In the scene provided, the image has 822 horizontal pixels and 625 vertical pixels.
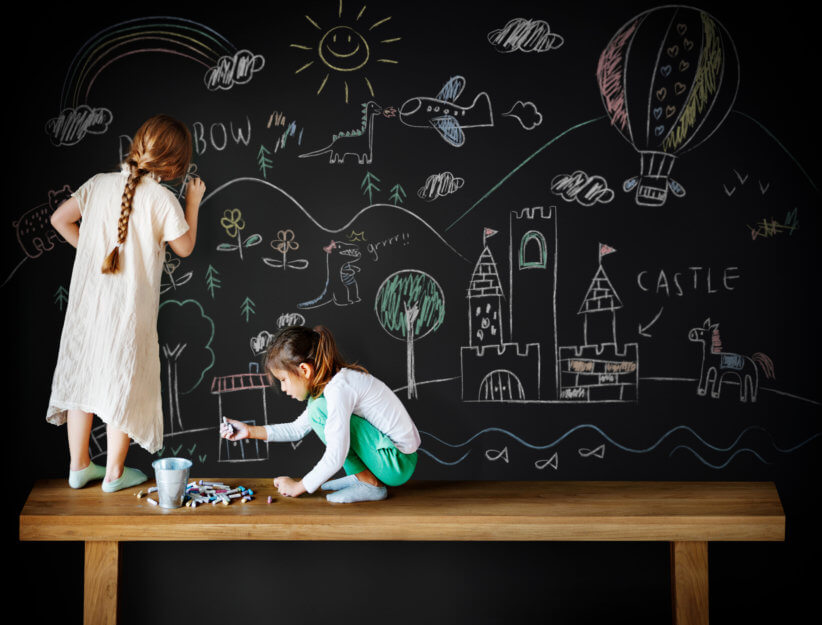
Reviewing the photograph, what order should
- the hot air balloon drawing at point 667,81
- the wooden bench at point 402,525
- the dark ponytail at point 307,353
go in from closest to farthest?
the wooden bench at point 402,525 < the dark ponytail at point 307,353 < the hot air balloon drawing at point 667,81

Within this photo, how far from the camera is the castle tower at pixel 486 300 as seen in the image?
2.98m

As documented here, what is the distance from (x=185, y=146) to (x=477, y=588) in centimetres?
202

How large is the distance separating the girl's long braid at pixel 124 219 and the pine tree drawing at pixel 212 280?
1.38 feet

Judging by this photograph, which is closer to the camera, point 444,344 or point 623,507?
point 623,507

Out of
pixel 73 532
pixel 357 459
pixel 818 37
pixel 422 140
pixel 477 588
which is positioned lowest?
Result: pixel 477 588

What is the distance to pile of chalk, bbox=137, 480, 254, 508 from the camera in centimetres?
255

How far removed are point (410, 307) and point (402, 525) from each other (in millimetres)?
896

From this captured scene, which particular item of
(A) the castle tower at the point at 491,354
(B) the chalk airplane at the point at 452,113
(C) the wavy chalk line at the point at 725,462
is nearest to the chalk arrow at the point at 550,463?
(A) the castle tower at the point at 491,354

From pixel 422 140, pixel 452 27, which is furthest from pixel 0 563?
pixel 452 27

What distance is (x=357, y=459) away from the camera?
2611mm

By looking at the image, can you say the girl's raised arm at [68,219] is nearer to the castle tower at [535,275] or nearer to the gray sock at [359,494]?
the gray sock at [359,494]

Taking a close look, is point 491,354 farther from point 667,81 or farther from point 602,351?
point 667,81

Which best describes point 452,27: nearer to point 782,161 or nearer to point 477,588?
point 782,161

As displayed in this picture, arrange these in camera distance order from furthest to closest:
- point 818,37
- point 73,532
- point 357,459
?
1. point 818,37
2. point 357,459
3. point 73,532
